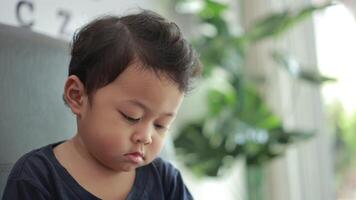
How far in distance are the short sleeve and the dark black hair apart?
7.3 inches

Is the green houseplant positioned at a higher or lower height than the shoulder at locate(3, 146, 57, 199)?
higher

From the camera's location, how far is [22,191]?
0.85 meters

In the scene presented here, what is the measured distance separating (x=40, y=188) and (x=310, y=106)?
198 cm

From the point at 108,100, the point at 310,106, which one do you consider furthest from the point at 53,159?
the point at 310,106

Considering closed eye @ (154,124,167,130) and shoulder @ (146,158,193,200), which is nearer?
closed eye @ (154,124,167,130)

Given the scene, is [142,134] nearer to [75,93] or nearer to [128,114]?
[128,114]

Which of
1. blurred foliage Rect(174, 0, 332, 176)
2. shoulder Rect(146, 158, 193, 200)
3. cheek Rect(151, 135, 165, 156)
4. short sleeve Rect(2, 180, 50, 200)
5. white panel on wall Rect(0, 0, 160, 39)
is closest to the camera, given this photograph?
short sleeve Rect(2, 180, 50, 200)

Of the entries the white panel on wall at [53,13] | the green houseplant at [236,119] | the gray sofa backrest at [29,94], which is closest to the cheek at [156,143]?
the gray sofa backrest at [29,94]

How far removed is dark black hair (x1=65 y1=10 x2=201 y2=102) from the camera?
3.00ft

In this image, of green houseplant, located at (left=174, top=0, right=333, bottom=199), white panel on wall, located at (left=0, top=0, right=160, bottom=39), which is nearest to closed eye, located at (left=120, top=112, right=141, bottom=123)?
white panel on wall, located at (left=0, top=0, right=160, bottom=39)

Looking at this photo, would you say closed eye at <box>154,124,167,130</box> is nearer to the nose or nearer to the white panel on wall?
the nose

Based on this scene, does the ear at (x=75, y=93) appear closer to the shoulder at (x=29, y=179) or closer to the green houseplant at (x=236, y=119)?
the shoulder at (x=29, y=179)

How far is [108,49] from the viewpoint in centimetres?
92

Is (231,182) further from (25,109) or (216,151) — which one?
(25,109)
